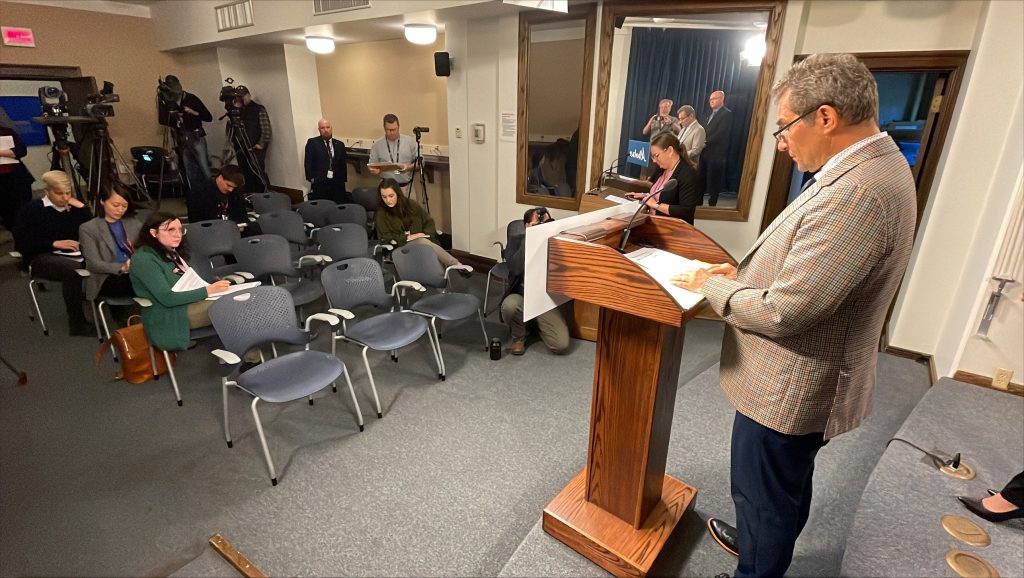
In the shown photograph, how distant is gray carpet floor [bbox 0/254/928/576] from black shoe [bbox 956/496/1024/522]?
1.18 feet

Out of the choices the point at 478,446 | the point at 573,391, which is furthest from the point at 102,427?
the point at 573,391

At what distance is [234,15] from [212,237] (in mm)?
3447

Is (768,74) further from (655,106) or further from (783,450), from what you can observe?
(783,450)

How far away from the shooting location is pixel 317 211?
496 cm

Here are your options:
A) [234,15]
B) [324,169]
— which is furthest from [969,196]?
[234,15]

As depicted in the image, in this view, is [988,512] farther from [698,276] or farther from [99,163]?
[99,163]

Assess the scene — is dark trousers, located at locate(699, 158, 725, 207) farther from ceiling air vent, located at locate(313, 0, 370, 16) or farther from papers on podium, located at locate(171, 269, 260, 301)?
papers on podium, located at locate(171, 269, 260, 301)

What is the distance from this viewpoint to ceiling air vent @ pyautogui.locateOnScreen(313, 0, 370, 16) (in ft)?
14.9

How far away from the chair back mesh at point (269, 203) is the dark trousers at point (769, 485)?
486 centimetres

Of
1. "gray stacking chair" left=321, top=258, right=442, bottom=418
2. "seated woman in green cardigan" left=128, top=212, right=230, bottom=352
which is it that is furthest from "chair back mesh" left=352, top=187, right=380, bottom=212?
"seated woman in green cardigan" left=128, top=212, right=230, bottom=352

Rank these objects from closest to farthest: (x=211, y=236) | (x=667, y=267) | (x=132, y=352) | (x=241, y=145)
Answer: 1. (x=667, y=267)
2. (x=132, y=352)
3. (x=211, y=236)
4. (x=241, y=145)

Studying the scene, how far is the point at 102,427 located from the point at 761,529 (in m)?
3.17

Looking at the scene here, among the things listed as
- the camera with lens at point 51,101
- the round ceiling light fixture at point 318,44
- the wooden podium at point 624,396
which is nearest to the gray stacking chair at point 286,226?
the round ceiling light fixture at point 318,44

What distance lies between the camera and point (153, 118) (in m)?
7.96
